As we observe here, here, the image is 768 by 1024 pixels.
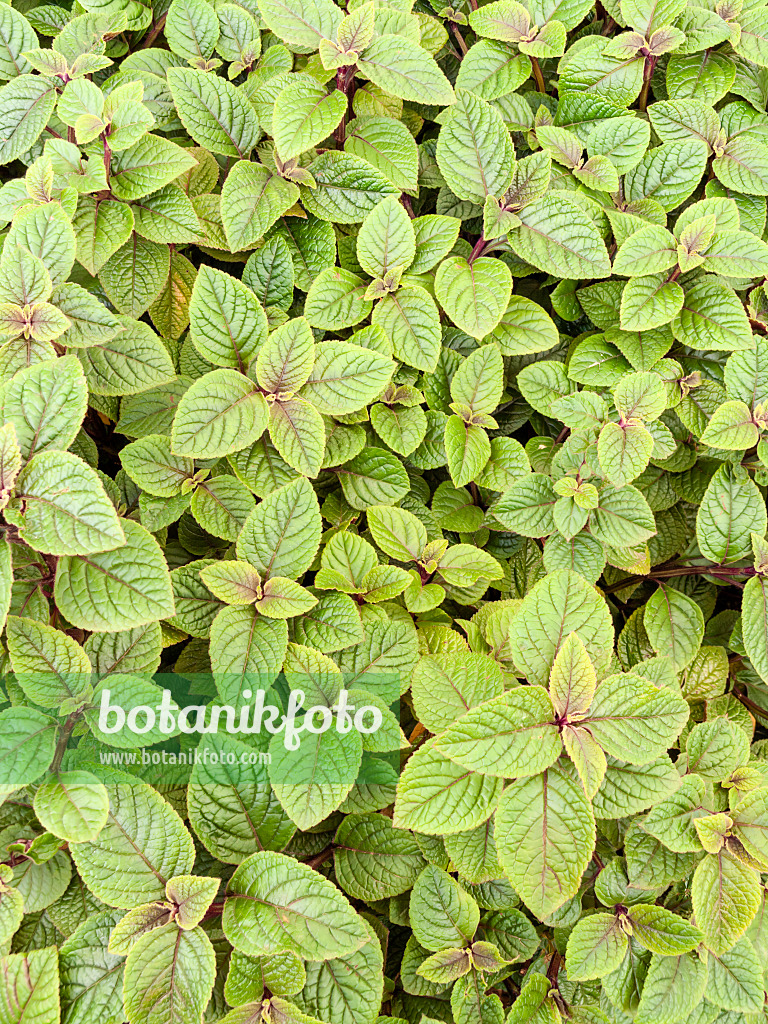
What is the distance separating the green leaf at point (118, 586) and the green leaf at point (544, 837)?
2.38 feet

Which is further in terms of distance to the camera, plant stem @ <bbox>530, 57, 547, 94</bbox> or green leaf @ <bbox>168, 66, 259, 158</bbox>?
plant stem @ <bbox>530, 57, 547, 94</bbox>

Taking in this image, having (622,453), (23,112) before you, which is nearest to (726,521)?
(622,453)

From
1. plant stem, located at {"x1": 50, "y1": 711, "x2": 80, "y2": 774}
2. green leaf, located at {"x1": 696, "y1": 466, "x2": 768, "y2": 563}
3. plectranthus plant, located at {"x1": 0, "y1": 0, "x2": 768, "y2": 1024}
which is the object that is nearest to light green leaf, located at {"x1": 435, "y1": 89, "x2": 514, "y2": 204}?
plectranthus plant, located at {"x1": 0, "y1": 0, "x2": 768, "y2": 1024}

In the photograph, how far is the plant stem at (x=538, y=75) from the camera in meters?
2.06

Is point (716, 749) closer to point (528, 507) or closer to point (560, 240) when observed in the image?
point (528, 507)

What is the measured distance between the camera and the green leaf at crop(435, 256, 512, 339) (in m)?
1.75

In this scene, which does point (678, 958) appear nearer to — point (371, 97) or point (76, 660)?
point (76, 660)

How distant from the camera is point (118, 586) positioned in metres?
1.33

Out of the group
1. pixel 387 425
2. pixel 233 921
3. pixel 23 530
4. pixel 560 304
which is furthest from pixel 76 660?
pixel 560 304

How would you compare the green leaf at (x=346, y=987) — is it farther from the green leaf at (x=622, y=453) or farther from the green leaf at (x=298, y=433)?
the green leaf at (x=622, y=453)

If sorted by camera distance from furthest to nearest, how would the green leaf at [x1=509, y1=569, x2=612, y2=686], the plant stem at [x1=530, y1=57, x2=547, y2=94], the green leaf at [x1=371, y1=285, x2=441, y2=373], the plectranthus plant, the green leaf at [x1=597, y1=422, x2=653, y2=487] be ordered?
the plant stem at [x1=530, y1=57, x2=547, y2=94], the green leaf at [x1=371, y1=285, x2=441, y2=373], the green leaf at [x1=597, y1=422, x2=653, y2=487], the green leaf at [x1=509, y1=569, x2=612, y2=686], the plectranthus plant

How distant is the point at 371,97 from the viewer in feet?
6.30

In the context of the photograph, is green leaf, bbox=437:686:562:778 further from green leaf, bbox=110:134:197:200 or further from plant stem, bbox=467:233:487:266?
green leaf, bbox=110:134:197:200

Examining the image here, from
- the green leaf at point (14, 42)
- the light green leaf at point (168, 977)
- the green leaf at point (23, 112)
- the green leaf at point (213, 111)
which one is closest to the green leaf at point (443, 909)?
the light green leaf at point (168, 977)
